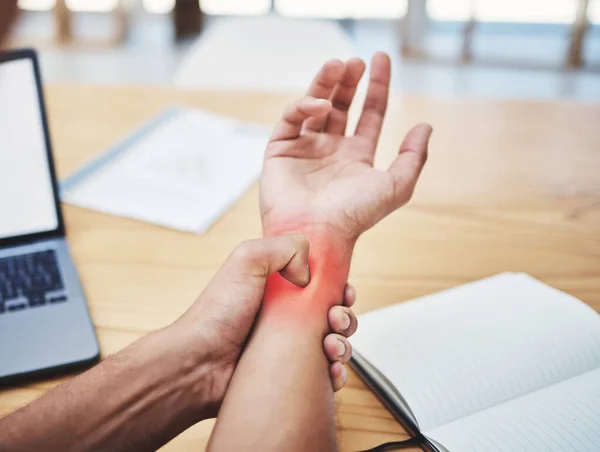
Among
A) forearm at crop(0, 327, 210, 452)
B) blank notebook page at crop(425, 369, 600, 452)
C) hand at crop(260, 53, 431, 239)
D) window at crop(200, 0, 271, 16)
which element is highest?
window at crop(200, 0, 271, 16)

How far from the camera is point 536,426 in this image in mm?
597

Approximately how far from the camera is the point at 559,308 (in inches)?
28.9

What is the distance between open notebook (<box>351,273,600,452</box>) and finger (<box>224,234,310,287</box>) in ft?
0.37

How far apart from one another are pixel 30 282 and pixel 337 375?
430mm

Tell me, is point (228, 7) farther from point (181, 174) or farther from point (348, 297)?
point (348, 297)

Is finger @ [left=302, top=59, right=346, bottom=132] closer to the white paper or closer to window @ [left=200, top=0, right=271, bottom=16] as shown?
the white paper

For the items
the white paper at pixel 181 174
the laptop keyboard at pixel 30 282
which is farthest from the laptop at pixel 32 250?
the white paper at pixel 181 174

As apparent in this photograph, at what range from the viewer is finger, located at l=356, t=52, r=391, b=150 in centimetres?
90

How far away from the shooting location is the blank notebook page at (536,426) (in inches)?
22.9

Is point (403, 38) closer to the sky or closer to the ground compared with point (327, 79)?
closer to the ground

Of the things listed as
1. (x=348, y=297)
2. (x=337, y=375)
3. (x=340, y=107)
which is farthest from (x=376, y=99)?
(x=337, y=375)

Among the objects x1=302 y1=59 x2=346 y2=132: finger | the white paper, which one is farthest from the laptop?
x1=302 y1=59 x2=346 y2=132: finger

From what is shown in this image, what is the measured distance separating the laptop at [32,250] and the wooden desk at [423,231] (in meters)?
0.03

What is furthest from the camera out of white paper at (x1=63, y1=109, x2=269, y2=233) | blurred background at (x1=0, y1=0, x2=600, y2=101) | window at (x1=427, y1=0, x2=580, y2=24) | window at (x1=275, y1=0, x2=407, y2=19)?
window at (x1=275, y1=0, x2=407, y2=19)
